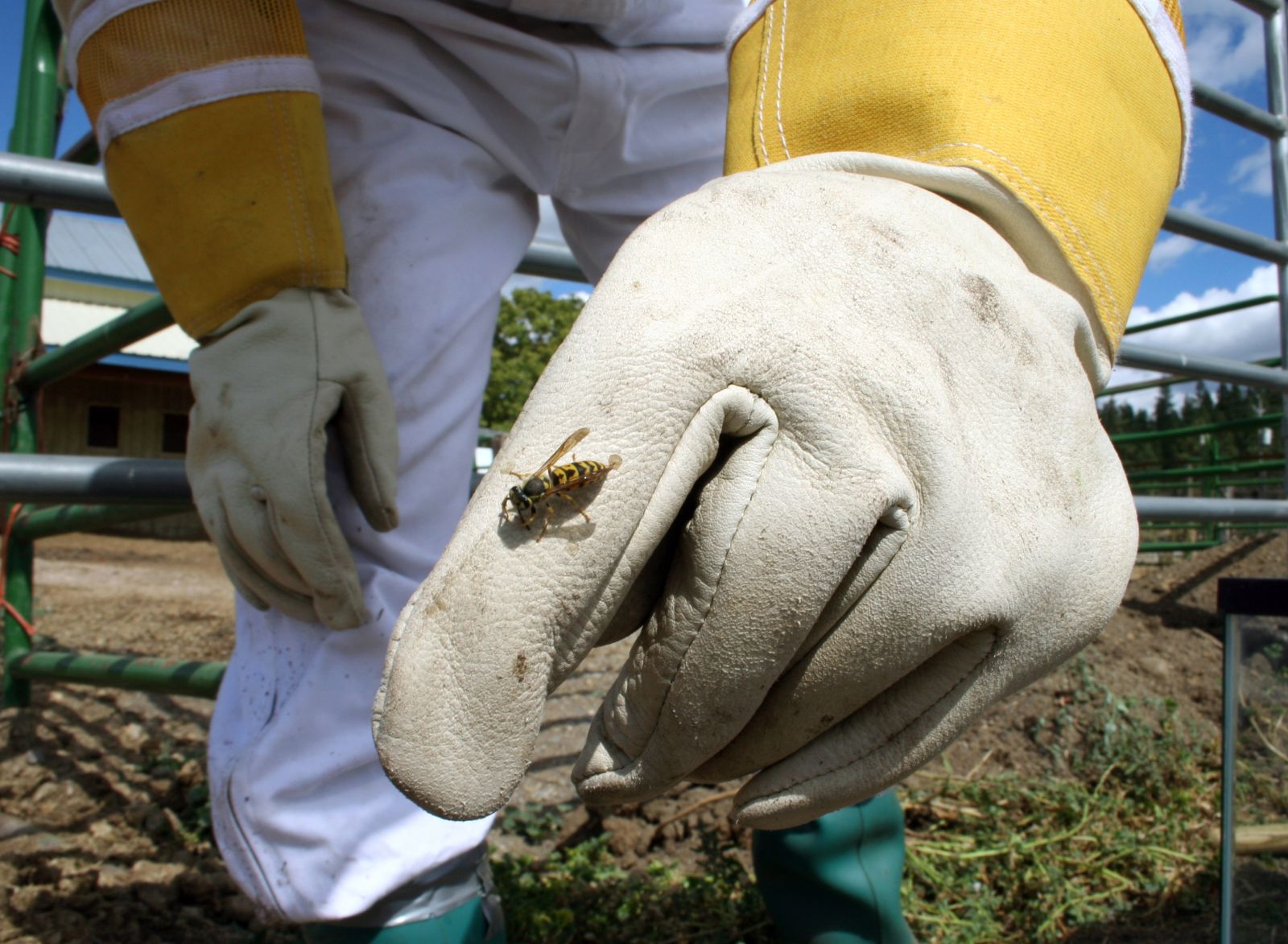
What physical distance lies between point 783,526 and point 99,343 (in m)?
2.03

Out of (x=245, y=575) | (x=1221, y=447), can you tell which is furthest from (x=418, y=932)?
(x=1221, y=447)

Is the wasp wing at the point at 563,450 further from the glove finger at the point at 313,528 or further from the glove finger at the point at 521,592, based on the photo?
the glove finger at the point at 313,528

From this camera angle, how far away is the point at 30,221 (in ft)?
8.30

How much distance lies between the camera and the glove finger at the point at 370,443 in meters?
1.09

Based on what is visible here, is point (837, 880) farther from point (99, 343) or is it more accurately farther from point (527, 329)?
point (527, 329)

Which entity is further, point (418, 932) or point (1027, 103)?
point (418, 932)

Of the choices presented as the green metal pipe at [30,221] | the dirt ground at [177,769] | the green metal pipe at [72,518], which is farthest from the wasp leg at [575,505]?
the green metal pipe at [30,221]

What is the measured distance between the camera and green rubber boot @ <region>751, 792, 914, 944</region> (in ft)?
4.87

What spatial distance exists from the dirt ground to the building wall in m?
10.8

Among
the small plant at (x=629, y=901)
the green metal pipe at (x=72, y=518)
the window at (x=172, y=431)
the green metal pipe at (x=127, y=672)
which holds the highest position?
the green metal pipe at (x=72, y=518)

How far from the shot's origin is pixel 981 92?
32.6 inches

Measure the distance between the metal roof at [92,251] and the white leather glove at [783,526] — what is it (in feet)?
44.0

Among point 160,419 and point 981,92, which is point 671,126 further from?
point 160,419

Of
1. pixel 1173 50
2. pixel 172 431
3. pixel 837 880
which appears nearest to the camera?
pixel 1173 50
